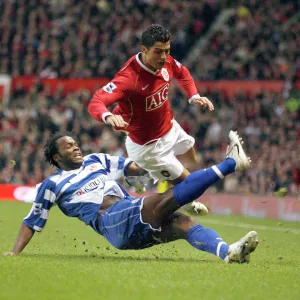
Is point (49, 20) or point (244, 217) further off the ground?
point (49, 20)

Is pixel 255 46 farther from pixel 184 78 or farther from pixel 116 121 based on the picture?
pixel 116 121

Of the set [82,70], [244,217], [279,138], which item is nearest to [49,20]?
[82,70]

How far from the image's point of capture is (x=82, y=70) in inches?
902

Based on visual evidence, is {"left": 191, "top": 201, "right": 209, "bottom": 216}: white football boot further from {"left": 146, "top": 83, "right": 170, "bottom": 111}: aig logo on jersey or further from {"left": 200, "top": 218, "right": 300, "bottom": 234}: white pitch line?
{"left": 200, "top": 218, "right": 300, "bottom": 234}: white pitch line

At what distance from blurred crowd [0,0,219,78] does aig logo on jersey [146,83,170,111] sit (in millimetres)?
13760

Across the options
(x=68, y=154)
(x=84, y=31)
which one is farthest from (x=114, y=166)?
(x=84, y=31)

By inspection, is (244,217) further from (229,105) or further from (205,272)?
(205,272)

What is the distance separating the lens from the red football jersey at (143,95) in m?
8.46

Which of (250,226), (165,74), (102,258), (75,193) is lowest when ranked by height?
(250,226)

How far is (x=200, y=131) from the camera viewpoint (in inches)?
789

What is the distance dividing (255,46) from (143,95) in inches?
546

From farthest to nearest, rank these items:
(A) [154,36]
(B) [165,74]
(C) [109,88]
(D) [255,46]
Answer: (D) [255,46] < (B) [165,74] < (A) [154,36] < (C) [109,88]

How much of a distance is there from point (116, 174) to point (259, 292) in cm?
309

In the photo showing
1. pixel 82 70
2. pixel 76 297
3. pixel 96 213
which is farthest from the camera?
pixel 82 70
